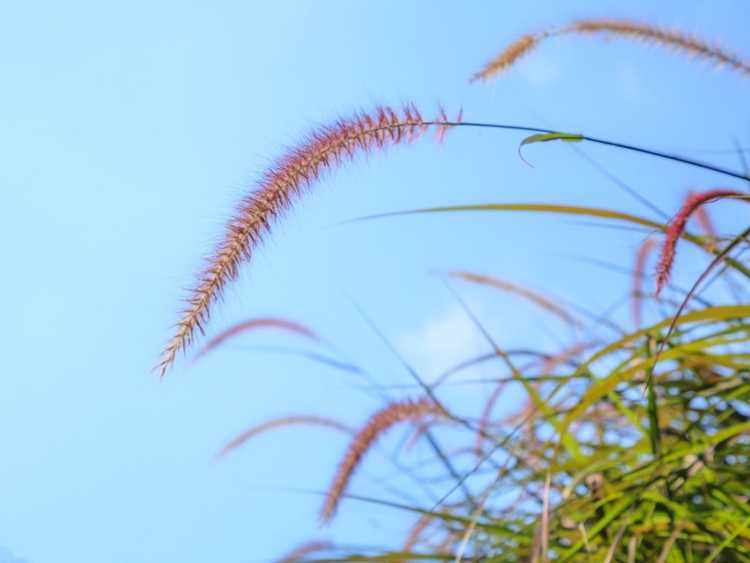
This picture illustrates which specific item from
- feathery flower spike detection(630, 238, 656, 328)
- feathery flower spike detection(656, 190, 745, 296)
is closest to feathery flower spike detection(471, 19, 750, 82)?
feathery flower spike detection(630, 238, 656, 328)

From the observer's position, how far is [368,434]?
1.98 m

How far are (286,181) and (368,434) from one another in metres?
0.62

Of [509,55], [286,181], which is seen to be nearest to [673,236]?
[286,181]

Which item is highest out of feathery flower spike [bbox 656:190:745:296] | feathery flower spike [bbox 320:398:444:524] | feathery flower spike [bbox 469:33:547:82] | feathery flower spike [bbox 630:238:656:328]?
feathery flower spike [bbox 469:33:547:82]

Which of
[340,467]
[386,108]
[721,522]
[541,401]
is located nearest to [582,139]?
[386,108]

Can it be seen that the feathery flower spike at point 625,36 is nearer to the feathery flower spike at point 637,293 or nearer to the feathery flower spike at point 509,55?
the feathery flower spike at point 509,55

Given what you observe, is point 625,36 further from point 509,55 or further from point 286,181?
point 286,181

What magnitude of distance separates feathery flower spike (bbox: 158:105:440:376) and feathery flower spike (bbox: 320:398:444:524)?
0.55 metres

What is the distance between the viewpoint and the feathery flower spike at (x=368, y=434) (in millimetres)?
1919

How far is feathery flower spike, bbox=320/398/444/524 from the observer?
6.30 feet

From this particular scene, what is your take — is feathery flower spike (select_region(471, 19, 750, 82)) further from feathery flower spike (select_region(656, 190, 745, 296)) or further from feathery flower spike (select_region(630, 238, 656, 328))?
feathery flower spike (select_region(656, 190, 745, 296))

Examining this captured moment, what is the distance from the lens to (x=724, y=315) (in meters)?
1.66

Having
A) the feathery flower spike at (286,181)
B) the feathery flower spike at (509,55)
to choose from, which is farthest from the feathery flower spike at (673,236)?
the feathery flower spike at (509,55)

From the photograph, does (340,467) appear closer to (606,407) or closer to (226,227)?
(606,407)
